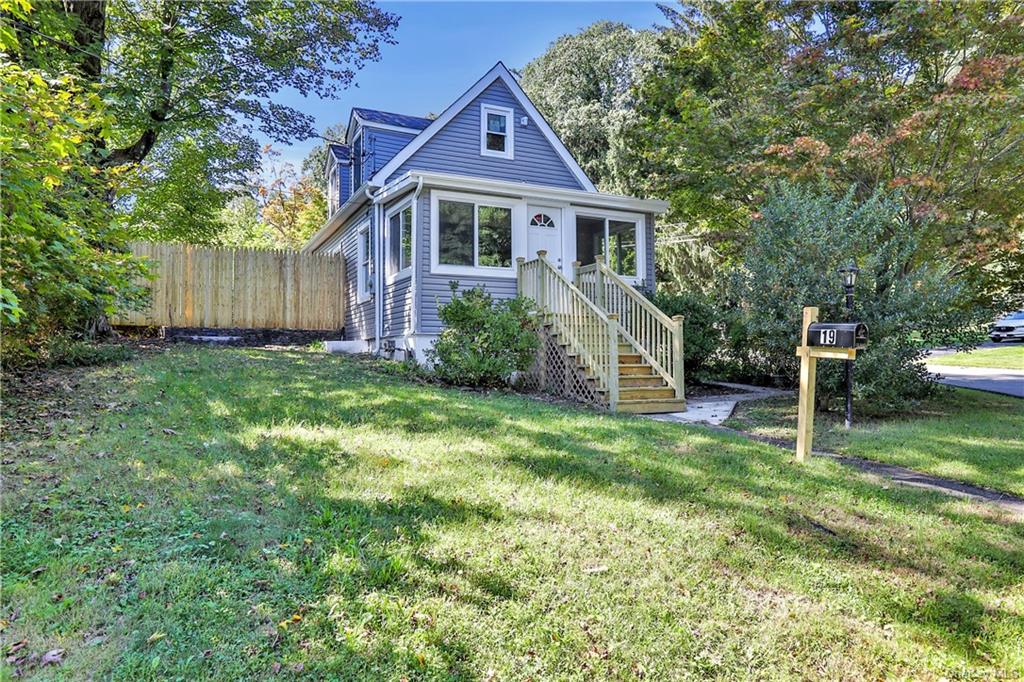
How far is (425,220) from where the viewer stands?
32.6 feet

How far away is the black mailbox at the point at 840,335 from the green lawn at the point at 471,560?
1054 millimetres

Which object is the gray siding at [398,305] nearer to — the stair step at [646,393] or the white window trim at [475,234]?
the white window trim at [475,234]

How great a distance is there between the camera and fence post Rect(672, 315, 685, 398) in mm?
7945

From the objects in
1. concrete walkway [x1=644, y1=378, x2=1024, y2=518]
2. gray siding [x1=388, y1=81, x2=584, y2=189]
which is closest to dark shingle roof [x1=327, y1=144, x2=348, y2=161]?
gray siding [x1=388, y1=81, x2=584, y2=189]

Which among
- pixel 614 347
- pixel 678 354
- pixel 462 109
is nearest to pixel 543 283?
pixel 614 347

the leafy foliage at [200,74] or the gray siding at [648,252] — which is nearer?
the leafy foliage at [200,74]

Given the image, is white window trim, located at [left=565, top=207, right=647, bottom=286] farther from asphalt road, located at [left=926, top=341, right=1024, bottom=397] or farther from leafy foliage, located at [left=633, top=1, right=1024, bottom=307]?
asphalt road, located at [left=926, top=341, right=1024, bottom=397]

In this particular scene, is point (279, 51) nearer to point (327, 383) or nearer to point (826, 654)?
point (327, 383)

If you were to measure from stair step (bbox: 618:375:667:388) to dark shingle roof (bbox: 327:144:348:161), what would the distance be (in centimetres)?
1135

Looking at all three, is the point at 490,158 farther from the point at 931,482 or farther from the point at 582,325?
the point at 931,482

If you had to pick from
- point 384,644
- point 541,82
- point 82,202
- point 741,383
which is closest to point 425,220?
point 82,202

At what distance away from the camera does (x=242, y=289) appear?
14102 mm

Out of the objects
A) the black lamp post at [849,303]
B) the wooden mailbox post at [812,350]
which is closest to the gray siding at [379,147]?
the black lamp post at [849,303]

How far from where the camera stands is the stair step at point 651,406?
754 cm
